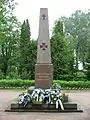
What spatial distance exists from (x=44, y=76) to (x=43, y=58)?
82 centimetres

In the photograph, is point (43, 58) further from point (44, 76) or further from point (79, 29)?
point (79, 29)

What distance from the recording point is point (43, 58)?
1383 cm

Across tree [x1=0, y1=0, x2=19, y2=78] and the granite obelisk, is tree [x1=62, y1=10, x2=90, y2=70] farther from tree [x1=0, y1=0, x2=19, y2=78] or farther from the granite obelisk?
the granite obelisk

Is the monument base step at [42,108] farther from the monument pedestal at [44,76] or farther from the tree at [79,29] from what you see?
the tree at [79,29]

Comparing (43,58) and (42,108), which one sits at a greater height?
(43,58)

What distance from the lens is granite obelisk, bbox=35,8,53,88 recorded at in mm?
13547

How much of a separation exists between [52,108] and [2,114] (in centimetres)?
197

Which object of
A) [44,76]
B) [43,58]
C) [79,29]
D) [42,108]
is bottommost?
[42,108]

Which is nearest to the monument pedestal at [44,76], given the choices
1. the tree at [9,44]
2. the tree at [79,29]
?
the tree at [9,44]

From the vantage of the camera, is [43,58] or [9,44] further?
[9,44]

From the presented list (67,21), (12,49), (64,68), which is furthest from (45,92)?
(67,21)

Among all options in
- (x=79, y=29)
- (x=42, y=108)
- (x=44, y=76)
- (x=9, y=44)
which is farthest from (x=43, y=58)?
(x=79, y=29)

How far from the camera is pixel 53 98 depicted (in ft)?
39.1

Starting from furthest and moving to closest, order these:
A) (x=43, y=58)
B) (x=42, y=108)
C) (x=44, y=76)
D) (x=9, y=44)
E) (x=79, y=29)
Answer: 1. (x=79, y=29)
2. (x=9, y=44)
3. (x=43, y=58)
4. (x=44, y=76)
5. (x=42, y=108)
